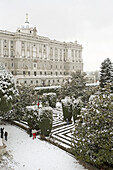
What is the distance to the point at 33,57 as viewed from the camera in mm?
48000

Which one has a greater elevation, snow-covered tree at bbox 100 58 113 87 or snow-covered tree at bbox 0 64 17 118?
snow-covered tree at bbox 100 58 113 87

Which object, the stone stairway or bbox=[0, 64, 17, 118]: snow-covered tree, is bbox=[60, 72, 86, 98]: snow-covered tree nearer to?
the stone stairway

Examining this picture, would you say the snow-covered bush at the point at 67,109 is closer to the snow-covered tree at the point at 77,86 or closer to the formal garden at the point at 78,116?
the formal garden at the point at 78,116

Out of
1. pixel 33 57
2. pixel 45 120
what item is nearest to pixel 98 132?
pixel 45 120

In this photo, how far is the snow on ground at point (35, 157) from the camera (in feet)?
29.6

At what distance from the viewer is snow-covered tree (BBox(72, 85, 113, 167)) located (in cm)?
777

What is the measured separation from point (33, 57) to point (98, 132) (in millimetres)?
42221

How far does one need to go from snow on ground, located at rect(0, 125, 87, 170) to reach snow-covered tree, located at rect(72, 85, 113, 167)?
54.5 inches

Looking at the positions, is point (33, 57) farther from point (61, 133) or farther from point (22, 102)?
point (61, 133)

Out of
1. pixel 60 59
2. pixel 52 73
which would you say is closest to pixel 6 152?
pixel 52 73

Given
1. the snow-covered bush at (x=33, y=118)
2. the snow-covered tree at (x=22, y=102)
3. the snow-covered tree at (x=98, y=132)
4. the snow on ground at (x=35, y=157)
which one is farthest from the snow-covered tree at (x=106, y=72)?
the snow-covered tree at (x=98, y=132)

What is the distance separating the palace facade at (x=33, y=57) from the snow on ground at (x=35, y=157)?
26.9 m

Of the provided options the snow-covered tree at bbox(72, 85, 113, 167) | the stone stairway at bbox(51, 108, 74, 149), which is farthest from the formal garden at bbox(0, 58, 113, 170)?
the stone stairway at bbox(51, 108, 74, 149)

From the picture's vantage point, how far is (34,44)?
48188mm
